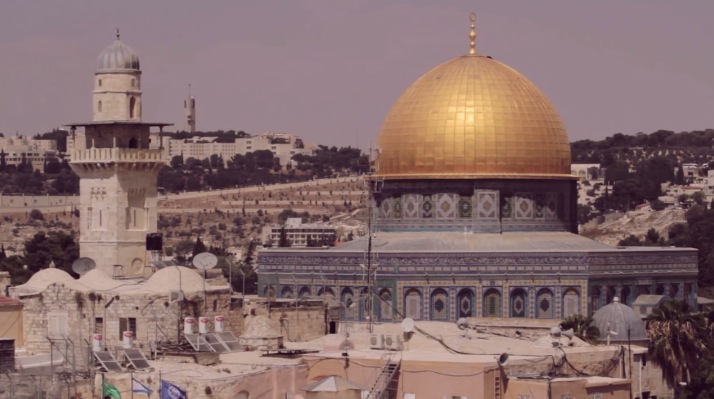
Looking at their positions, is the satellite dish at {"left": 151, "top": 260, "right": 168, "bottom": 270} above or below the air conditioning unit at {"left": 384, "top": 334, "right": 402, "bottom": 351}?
above

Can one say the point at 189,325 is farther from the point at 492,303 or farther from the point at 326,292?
the point at 492,303

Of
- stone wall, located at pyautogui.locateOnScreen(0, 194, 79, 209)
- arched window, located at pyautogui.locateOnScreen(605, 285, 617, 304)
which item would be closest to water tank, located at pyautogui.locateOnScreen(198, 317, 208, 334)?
arched window, located at pyautogui.locateOnScreen(605, 285, 617, 304)

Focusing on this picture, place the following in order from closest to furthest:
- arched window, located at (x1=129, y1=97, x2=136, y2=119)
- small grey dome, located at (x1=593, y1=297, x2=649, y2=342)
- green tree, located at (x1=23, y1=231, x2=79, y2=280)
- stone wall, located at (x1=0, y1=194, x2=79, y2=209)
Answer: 1. small grey dome, located at (x1=593, y1=297, x2=649, y2=342)
2. arched window, located at (x1=129, y1=97, x2=136, y2=119)
3. green tree, located at (x1=23, y1=231, x2=79, y2=280)
4. stone wall, located at (x1=0, y1=194, x2=79, y2=209)

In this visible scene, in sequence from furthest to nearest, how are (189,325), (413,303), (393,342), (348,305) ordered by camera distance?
(348,305)
(413,303)
(189,325)
(393,342)

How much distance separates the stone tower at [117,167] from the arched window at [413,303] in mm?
6472

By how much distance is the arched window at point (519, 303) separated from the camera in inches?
2459

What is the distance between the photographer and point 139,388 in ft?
149

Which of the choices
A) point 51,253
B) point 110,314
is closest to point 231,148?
point 51,253

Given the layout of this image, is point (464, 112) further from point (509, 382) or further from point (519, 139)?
point (509, 382)

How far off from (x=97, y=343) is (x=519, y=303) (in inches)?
641

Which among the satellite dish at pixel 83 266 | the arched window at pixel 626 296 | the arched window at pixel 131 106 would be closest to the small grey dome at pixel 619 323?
the arched window at pixel 626 296

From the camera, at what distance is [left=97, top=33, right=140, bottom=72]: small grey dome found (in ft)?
210

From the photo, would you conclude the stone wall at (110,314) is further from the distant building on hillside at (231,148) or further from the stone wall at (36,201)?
the distant building on hillside at (231,148)

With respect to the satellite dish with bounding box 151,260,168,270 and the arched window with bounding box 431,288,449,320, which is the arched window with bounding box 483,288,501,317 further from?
the satellite dish with bounding box 151,260,168,270
